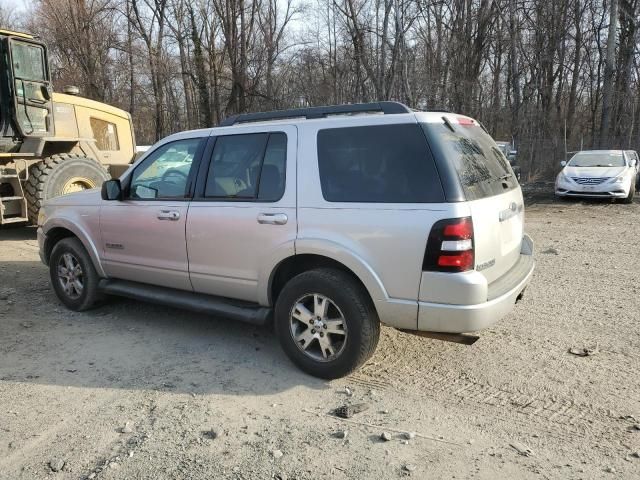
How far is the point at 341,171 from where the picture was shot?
3.88m

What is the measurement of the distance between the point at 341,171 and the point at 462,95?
22942 mm

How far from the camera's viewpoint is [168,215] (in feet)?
15.4

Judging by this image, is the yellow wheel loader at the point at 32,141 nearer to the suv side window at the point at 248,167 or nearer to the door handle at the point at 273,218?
the suv side window at the point at 248,167

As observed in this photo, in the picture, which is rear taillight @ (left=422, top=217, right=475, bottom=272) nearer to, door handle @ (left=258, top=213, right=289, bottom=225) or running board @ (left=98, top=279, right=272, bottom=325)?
door handle @ (left=258, top=213, right=289, bottom=225)

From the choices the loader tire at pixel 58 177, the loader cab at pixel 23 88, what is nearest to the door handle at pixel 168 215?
the loader tire at pixel 58 177

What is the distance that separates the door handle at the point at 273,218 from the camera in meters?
4.01

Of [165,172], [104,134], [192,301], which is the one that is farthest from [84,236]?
[104,134]

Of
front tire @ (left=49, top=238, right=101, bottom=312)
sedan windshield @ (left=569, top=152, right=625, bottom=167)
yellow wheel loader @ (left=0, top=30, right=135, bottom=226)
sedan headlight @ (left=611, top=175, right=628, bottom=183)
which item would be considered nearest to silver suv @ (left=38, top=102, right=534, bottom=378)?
front tire @ (left=49, top=238, right=101, bottom=312)

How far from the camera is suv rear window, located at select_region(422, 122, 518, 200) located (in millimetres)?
3562

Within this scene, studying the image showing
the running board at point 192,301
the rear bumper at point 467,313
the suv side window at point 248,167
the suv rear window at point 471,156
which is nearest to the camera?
the rear bumper at point 467,313

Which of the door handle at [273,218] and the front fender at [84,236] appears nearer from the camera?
the door handle at [273,218]

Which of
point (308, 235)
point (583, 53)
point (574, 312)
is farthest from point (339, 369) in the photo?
point (583, 53)

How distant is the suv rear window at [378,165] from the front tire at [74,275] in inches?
118

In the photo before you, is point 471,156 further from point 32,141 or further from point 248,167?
point 32,141
